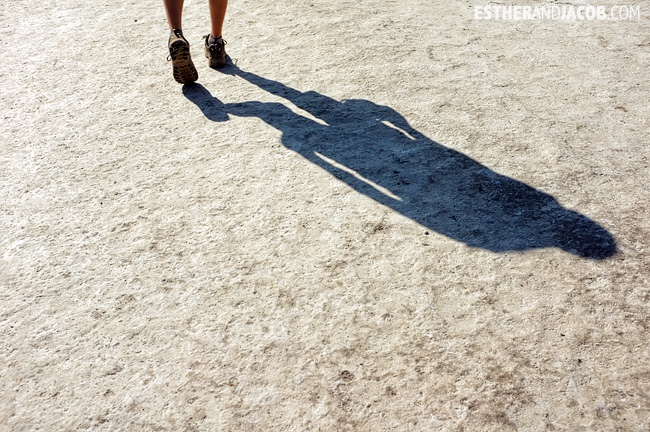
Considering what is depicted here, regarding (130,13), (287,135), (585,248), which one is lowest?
(585,248)

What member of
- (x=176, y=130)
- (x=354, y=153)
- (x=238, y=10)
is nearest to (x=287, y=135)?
(x=354, y=153)

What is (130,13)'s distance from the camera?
5.45 meters

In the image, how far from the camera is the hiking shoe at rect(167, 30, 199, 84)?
13.0 ft

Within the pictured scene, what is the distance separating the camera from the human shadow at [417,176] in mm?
2945

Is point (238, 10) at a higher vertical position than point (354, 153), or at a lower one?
higher

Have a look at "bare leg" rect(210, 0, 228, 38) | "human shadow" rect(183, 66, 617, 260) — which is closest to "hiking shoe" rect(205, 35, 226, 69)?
"bare leg" rect(210, 0, 228, 38)

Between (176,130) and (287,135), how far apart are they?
0.75 m

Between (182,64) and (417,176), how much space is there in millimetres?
1851

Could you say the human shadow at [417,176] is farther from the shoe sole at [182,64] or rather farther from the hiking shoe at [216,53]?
the hiking shoe at [216,53]

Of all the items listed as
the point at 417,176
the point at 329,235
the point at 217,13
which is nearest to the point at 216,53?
the point at 217,13

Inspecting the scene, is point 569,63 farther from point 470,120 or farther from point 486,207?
point 486,207

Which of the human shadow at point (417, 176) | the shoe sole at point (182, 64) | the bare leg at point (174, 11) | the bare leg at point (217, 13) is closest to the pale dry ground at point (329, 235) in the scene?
the human shadow at point (417, 176)

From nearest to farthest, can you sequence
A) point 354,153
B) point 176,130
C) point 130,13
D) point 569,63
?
point 354,153, point 176,130, point 569,63, point 130,13

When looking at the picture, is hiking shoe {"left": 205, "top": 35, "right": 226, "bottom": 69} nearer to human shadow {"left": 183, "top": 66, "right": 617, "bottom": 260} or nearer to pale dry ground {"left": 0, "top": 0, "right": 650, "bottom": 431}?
pale dry ground {"left": 0, "top": 0, "right": 650, "bottom": 431}
